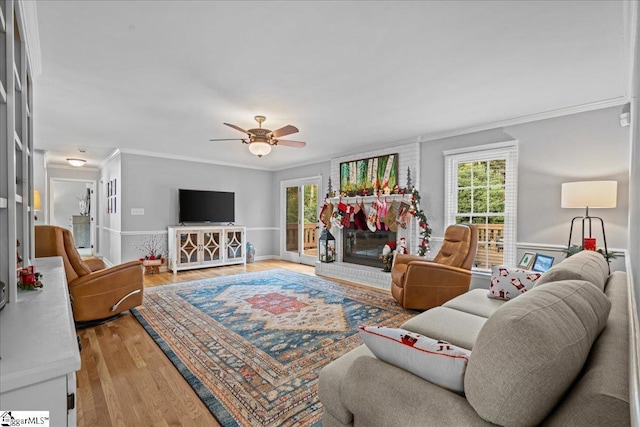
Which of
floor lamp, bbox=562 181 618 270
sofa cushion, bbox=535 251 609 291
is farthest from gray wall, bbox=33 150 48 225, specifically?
floor lamp, bbox=562 181 618 270

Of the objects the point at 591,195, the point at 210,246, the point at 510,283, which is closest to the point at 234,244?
the point at 210,246

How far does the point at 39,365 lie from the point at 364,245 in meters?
5.23

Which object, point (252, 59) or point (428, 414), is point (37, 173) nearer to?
point (252, 59)

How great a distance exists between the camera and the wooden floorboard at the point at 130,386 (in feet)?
5.83

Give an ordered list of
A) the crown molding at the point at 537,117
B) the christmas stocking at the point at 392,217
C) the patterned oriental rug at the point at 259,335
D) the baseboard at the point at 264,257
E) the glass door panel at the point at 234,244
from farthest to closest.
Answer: the baseboard at the point at 264,257
the glass door panel at the point at 234,244
the christmas stocking at the point at 392,217
the crown molding at the point at 537,117
the patterned oriental rug at the point at 259,335

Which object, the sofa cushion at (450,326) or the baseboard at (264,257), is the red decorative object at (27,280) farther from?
the baseboard at (264,257)

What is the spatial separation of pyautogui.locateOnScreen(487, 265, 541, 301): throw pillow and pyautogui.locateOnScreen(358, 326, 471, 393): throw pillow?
1.89 meters

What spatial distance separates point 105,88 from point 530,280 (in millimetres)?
4207

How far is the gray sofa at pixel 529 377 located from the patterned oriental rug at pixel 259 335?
2.86 ft

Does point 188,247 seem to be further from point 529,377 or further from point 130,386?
point 529,377

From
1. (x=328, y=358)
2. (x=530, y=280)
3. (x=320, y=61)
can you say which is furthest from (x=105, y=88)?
(x=530, y=280)

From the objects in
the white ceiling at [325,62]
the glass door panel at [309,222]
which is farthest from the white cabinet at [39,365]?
the glass door panel at [309,222]

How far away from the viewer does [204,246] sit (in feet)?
20.3

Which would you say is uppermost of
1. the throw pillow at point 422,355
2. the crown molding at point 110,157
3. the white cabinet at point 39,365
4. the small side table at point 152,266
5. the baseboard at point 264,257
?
the crown molding at point 110,157
